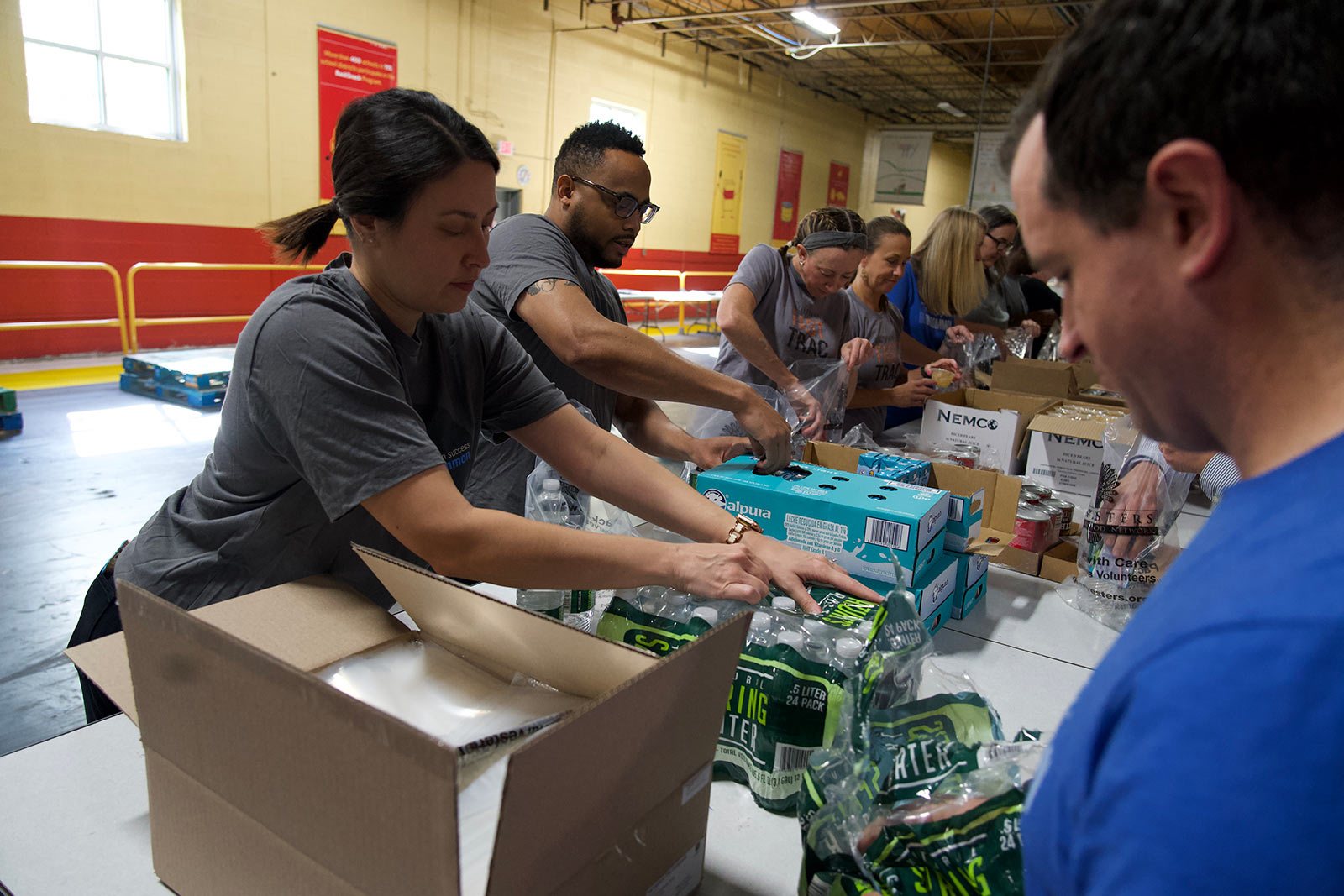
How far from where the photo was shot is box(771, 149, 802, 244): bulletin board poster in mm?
15727

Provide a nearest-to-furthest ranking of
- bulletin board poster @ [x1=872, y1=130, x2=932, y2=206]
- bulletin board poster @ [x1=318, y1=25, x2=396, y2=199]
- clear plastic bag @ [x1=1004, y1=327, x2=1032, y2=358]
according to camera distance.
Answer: clear plastic bag @ [x1=1004, y1=327, x2=1032, y2=358] → bulletin board poster @ [x1=318, y1=25, x2=396, y2=199] → bulletin board poster @ [x1=872, y1=130, x2=932, y2=206]

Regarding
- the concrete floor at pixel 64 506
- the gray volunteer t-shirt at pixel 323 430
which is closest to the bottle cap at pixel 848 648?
the gray volunteer t-shirt at pixel 323 430

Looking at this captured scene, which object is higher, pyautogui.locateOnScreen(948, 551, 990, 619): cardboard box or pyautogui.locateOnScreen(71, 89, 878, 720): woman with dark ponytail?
pyautogui.locateOnScreen(71, 89, 878, 720): woman with dark ponytail

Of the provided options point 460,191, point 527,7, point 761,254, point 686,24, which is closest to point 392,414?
point 460,191

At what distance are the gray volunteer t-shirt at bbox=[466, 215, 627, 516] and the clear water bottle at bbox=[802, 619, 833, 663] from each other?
3.22 ft

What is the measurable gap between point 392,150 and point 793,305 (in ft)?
6.75

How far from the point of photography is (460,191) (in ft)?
4.27

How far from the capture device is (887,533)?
147cm

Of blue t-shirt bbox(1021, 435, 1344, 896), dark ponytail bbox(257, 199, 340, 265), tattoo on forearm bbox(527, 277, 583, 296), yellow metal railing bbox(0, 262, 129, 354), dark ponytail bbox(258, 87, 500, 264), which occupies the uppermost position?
dark ponytail bbox(258, 87, 500, 264)

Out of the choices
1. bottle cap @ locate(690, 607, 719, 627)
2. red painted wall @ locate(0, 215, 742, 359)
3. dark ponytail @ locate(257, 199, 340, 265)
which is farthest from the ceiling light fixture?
bottle cap @ locate(690, 607, 719, 627)

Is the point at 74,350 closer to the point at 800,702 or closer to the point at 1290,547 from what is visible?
the point at 800,702

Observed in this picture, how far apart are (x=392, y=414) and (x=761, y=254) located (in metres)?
2.15

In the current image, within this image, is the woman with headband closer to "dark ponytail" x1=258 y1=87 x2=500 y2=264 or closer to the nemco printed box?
the nemco printed box

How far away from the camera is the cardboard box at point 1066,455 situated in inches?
109
